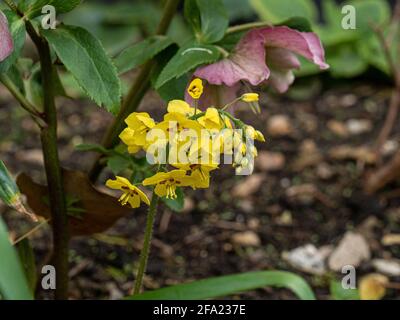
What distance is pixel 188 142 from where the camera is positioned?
32.8 inches

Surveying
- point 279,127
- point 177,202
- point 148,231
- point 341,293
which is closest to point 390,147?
point 279,127

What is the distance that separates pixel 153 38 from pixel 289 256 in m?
0.58

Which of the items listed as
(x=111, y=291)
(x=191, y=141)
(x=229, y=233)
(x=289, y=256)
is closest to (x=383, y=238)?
(x=289, y=256)

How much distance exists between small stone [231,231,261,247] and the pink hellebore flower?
19.9 inches

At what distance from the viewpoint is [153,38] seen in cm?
109

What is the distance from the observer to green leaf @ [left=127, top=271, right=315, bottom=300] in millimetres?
1021

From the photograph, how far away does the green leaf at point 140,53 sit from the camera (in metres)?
1.04

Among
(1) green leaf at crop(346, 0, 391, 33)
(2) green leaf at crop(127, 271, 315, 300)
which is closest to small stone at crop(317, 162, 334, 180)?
(1) green leaf at crop(346, 0, 391, 33)

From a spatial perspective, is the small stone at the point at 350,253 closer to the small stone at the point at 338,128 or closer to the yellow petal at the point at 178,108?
the small stone at the point at 338,128

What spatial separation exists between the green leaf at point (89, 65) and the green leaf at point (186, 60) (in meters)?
0.06

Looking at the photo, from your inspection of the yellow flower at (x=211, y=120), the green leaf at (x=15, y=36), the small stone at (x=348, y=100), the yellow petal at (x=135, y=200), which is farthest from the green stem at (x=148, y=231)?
the small stone at (x=348, y=100)
